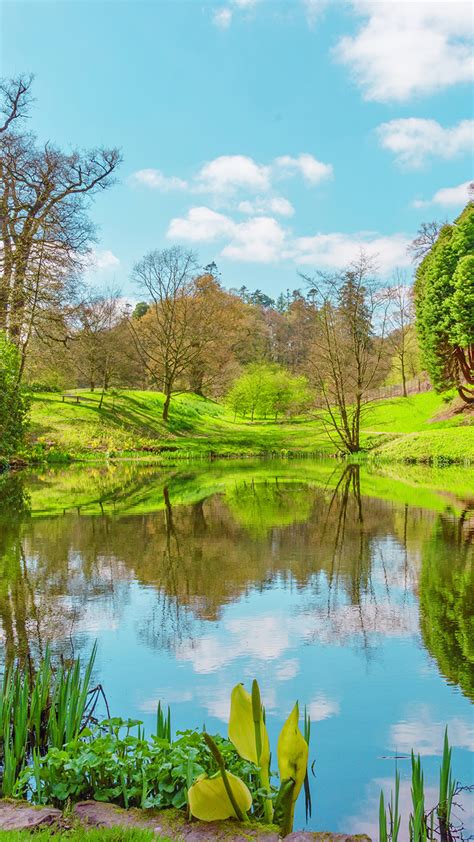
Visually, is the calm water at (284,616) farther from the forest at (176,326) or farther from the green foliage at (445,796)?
the forest at (176,326)

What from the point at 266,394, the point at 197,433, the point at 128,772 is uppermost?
the point at 266,394

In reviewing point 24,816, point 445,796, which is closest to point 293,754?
point 445,796

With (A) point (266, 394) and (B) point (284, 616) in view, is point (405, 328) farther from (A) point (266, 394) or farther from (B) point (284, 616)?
(B) point (284, 616)

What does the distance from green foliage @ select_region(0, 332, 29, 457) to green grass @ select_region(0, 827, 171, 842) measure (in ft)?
60.3

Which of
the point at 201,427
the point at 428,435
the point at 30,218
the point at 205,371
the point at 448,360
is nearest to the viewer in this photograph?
the point at 30,218

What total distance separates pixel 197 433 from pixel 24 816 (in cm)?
4059

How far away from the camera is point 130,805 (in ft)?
11.4

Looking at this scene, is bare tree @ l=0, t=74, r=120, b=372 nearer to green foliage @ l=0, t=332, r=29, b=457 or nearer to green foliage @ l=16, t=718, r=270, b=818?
green foliage @ l=0, t=332, r=29, b=457

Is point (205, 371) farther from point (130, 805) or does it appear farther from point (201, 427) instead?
point (130, 805)

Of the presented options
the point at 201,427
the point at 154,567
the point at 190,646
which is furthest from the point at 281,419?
the point at 190,646

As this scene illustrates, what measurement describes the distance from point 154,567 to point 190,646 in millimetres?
3584

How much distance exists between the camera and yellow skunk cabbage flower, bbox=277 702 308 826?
125 inches

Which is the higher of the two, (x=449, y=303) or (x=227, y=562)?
(x=449, y=303)

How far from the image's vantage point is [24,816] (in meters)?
3.14
